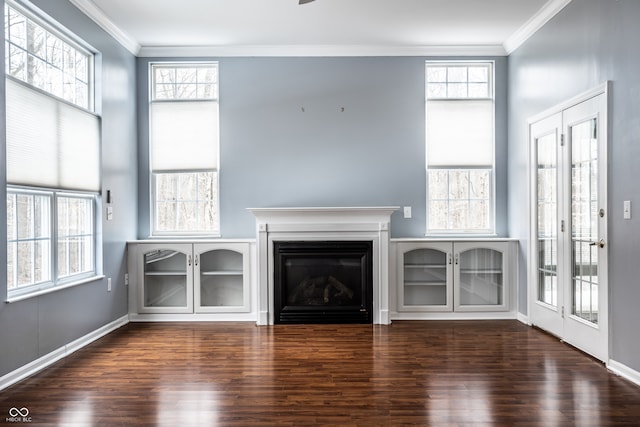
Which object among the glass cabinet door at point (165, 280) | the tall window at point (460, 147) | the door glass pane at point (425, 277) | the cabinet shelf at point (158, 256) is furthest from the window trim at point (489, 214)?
the cabinet shelf at point (158, 256)

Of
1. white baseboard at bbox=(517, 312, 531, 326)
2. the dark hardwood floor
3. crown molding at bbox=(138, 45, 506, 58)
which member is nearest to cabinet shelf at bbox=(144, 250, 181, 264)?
the dark hardwood floor

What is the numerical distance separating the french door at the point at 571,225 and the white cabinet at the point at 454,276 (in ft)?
1.32

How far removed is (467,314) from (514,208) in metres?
1.26

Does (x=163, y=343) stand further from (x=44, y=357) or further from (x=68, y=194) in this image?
(x=68, y=194)

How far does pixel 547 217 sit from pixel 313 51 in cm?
300

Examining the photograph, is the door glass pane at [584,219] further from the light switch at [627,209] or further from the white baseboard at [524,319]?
the white baseboard at [524,319]

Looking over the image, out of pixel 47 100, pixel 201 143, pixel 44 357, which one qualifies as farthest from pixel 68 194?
pixel 201 143

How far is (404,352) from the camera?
3889mm

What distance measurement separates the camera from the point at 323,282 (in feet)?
16.6

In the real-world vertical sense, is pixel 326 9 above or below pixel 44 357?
above

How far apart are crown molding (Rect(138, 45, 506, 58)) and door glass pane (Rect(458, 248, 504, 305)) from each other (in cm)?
222

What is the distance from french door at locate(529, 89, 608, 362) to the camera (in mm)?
3551

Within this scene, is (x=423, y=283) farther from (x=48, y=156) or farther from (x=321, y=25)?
(x=48, y=156)

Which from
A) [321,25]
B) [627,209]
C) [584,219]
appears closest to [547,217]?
[584,219]
